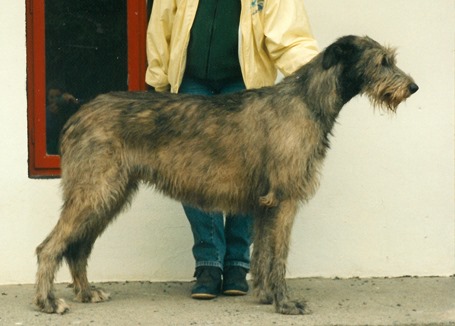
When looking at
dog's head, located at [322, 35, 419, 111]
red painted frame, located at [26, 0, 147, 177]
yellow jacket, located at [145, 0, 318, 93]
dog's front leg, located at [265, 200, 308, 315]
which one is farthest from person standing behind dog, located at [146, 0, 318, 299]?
red painted frame, located at [26, 0, 147, 177]

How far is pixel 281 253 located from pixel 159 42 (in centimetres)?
185

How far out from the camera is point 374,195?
28.6ft

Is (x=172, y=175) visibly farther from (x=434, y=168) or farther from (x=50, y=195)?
(x=434, y=168)

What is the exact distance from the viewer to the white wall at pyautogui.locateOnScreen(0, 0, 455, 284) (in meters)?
8.56

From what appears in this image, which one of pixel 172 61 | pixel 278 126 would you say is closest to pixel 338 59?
pixel 278 126

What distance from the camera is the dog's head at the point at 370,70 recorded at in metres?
A: 7.19

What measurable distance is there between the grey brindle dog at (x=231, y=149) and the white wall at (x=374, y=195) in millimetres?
990

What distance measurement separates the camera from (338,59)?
288 inches

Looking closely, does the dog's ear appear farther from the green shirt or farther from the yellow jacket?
the green shirt

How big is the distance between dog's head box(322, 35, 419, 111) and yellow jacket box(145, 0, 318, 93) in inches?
15.9

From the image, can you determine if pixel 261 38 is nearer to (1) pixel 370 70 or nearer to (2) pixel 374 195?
(1) pixel 370 70

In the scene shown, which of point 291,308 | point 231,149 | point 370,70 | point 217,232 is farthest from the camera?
point 217,232

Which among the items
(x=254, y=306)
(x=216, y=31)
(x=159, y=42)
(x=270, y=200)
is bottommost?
(x=254, y=306)

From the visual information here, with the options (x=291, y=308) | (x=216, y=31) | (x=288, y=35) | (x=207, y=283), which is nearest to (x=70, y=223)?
(x=207, y=283)
